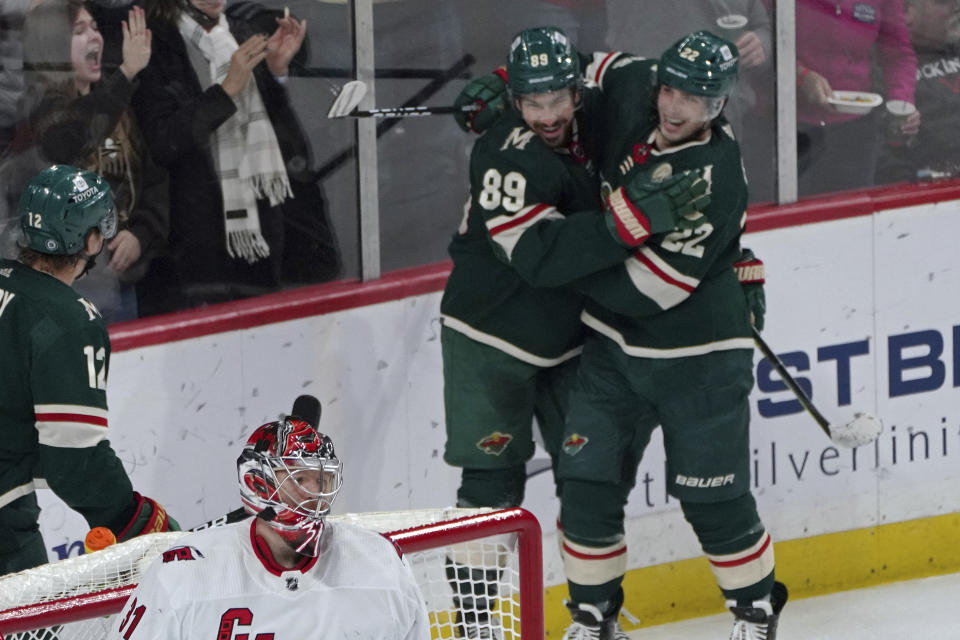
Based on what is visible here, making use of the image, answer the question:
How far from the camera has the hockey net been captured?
8.22 ft

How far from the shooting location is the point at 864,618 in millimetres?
4215

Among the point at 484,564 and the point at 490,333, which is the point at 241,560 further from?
the point at 490,333

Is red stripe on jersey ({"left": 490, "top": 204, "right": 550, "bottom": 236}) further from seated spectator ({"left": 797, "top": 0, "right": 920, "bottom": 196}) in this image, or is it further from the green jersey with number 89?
seated spectator ({"left": 797, "top": 0, "right": 920, "bottom": 196})

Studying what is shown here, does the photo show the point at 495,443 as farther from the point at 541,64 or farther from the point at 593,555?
the point at 541,64

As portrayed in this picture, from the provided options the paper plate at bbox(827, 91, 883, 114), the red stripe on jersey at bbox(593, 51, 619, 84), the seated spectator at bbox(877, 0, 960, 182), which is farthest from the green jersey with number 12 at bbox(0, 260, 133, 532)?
the seated spectator at bbox(877, 0, 960, 182)

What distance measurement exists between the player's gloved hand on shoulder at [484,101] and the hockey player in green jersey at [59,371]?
2.96ft

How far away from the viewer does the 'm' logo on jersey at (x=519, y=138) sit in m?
3.41

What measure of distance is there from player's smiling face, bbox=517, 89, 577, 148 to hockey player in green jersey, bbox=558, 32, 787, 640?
0.46 feet

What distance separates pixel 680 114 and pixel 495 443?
2.72 feet

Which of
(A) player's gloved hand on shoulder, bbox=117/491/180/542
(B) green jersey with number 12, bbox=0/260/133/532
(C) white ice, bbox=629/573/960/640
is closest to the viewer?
(B) green jersey with number 12, bbox=0/260/133/532

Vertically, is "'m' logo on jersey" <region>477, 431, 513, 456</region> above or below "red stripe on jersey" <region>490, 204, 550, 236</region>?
below

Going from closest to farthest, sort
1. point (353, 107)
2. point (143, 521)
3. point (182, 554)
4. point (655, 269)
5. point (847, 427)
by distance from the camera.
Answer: point (182, 554) < point (143, 521) < point (655, 269) < point (353, 107) < point (847, 427)

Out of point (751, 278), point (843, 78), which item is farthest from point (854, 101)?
point (751, 278)

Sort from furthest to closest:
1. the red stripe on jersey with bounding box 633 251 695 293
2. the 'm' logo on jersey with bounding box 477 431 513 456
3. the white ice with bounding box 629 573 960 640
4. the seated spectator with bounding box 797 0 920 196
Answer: the seated spectator with bounding box 797 0 920 196
the white ice with bounding box 629 573 960 640
the 'm' logo on jersey with bounding box 477 431 513 456
the red stripe on jersey with bounding box 633 251 695 293
